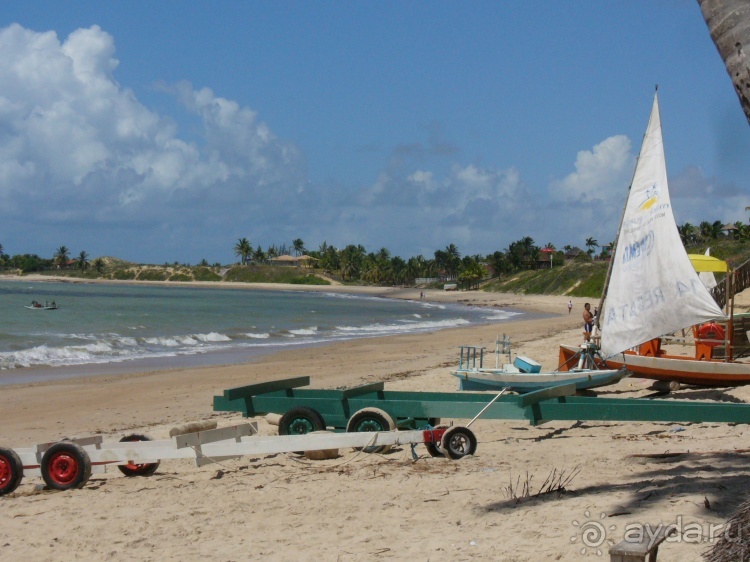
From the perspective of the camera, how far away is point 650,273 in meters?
10.2

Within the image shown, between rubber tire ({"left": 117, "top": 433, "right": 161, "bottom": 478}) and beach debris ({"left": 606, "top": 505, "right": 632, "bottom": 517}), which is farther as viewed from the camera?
rubber tire ({"left": 117, "top": 433, "right": 161, "bottom": 478})

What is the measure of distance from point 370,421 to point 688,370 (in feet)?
21.9

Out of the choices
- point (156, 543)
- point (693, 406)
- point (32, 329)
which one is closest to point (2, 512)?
point (156, 543)

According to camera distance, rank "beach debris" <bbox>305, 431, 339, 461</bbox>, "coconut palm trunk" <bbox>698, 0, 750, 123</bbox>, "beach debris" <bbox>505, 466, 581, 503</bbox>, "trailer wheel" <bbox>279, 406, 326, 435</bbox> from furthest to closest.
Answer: "trailer wheel" <bbox>279, 406, 326, 435</bbox>, "beach debris" <bbox>305, 431, 339, 461</bbox>, "beach debris" <bbox>505, 466, 581, 503</bbox>, "coconut palm trunk" <bbox>698, 0, 750, 123</bbox>

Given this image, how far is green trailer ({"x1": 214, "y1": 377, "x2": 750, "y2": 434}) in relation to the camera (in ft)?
28.9

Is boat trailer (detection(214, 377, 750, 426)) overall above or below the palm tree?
below

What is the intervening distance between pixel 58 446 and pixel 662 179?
839cm

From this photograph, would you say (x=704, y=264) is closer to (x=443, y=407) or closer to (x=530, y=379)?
(x=530, y=379)

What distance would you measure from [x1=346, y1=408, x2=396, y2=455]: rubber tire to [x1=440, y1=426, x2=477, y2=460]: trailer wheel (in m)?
0.80

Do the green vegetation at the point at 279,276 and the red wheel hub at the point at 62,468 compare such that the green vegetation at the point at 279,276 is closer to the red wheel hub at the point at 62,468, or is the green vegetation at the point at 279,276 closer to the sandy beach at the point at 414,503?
the sandy beach at the point at 414,503

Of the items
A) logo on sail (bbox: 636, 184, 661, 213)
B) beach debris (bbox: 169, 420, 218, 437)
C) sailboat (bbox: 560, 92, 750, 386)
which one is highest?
logo on sail (bbox: 636, 184, 661, 213)

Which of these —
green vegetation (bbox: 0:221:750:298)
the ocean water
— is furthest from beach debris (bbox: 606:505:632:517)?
green vegetation (bbox: 0:221:750:298)

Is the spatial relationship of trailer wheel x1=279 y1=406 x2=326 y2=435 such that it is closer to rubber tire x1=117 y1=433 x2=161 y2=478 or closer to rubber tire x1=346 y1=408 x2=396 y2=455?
rubber tire x1=346 y1=408 x2=396 y2=455

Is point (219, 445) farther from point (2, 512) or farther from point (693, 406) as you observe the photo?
point (693, 406)
